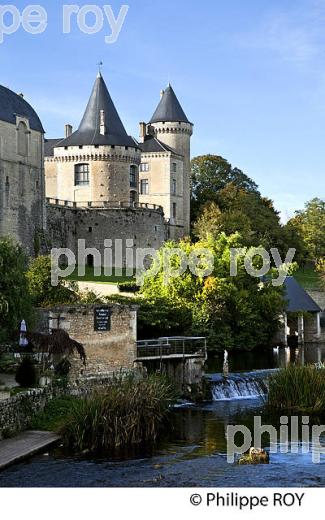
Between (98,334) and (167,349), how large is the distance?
306 cm

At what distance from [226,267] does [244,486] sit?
25.9m

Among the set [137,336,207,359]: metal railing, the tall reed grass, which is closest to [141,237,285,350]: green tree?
[137,336,207,359]: metal railing

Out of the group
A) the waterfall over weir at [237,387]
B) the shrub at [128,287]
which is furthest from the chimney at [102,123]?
the waterfall over weir at [237,387]

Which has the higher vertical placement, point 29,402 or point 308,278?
point 308,278

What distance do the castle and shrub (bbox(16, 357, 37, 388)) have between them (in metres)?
26.0

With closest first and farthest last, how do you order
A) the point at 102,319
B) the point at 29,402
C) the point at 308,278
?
1. the point at 29,402
2. the point at 102,319
3. the point at 308,278

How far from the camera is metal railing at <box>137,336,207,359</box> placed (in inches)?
1134

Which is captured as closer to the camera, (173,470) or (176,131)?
(173,470)

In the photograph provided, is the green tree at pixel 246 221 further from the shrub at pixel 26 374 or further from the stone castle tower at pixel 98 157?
the shrub at pixel 26 374

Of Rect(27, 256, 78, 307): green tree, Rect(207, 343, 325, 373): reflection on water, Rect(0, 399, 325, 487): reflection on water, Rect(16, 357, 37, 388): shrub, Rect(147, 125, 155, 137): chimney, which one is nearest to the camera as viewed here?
Rect(0, 399, 325, 487): reflection on water

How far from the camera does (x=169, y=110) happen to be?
7456 centimetres

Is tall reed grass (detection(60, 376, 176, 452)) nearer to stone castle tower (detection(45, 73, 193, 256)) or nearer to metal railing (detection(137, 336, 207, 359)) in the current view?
metal railing (detection(137, 336, 207, 359))
